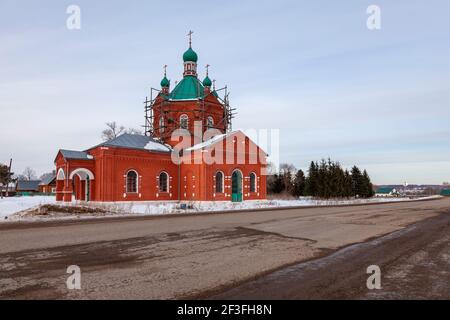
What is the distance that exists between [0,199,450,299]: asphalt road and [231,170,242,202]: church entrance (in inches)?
925

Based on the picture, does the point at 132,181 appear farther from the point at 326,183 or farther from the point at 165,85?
the point at 326,183

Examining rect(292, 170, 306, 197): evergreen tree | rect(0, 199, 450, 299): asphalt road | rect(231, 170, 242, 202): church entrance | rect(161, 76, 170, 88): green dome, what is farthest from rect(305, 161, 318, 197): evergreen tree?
rect(0, 199, 450, 299): asphalt road

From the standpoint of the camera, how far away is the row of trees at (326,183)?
52312 millimetres

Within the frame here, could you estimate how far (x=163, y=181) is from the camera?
112 feet

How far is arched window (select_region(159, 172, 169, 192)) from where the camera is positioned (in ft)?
A: 111

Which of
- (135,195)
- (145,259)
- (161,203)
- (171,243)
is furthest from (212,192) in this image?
(145,259)

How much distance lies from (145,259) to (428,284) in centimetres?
553

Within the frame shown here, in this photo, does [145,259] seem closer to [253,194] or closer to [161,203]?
[161,203]

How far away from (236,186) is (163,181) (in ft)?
24.8

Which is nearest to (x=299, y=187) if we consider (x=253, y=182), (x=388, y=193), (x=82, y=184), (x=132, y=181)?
(x=253, y=182)

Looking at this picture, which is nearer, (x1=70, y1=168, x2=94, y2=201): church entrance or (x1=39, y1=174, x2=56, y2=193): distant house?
(x1=70, y1=168, x2=94, y2=201): church entrance

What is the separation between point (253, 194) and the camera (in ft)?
123

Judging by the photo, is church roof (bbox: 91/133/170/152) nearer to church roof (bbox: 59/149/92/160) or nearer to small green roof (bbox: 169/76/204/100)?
church roof (bbox: 59/149/92/160)

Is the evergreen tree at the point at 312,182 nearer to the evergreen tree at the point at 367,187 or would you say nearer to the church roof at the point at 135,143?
the evergreen tree at the point at 367,187
